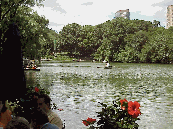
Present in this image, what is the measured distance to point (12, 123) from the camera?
3385 millimetres

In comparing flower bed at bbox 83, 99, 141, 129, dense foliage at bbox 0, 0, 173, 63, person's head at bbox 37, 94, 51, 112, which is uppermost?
dense foliage at bbox 0, 0, 173, 63

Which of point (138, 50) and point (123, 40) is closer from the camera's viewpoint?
point (138, 50)

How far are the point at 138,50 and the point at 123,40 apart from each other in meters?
10.1

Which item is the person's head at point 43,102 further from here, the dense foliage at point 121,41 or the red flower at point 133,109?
the dense foliage at point 121,41

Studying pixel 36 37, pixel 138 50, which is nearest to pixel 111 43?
pixel 138 50

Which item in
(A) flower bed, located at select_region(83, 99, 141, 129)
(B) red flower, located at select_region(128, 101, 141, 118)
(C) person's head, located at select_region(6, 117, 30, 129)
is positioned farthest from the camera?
(B) red flower, located at select_region(128, 101, 141, 118)

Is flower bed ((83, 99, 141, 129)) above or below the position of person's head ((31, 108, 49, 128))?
below

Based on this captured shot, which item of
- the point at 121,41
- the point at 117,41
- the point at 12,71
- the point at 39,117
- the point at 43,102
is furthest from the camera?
the point at 121,41

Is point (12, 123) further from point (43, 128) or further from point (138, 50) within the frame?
point (138, 50)

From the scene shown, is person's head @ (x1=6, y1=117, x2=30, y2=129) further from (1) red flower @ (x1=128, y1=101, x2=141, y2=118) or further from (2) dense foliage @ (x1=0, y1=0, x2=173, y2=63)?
(2) dense foliage @ (x1=0, y1=0, x2=173, y2=63)

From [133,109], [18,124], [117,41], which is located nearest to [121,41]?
[117,41]

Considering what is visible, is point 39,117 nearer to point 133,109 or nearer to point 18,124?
point 18,124

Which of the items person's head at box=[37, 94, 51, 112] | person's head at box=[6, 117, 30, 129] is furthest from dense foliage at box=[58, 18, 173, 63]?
person's head at box=[6, 117, 30, 129]

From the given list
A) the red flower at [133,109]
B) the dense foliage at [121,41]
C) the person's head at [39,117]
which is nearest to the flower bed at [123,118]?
the red flower at [133,109]
